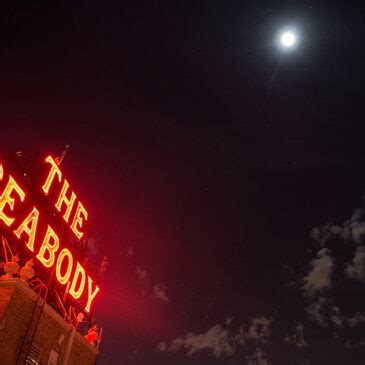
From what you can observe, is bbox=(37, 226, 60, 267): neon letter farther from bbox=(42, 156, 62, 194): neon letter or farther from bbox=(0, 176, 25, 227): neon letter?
bbox=(0, 176, 25, 227): neon letter

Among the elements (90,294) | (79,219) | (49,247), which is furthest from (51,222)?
(90,294)

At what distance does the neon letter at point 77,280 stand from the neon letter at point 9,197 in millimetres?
5097

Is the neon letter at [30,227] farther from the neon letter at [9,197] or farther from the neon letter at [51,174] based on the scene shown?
the neon letter at [51,174]

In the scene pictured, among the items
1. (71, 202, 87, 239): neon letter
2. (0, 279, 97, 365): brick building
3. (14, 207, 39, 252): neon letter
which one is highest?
(71, 202, 87, 239): neon letter

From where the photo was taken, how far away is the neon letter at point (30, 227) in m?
13.9

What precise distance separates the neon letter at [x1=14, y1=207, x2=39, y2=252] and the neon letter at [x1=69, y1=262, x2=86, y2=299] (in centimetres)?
368

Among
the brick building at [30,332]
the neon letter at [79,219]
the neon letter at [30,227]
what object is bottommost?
the brick building at [30,332]

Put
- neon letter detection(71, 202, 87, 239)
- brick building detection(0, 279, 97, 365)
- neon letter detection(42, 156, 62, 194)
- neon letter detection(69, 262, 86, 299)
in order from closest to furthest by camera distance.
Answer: brick building detection(0, 279, 97, 365) < neon letter detection(42, 156, 62, 194) < neon letter detection(69, 262, 86, 299) < neon letter detection(71, 202, 87, 239)

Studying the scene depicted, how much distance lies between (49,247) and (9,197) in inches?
120

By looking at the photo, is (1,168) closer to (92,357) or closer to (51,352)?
(51,352)

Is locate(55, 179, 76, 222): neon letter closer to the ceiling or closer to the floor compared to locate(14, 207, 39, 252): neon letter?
closer to the ceiling

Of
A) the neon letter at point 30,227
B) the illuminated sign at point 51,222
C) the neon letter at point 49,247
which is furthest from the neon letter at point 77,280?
the neon letter at point 30,227

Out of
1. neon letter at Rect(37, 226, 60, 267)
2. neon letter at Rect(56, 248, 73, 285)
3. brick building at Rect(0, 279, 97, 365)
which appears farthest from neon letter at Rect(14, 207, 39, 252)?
neon letter at Rect(56, 248, 73, 285)

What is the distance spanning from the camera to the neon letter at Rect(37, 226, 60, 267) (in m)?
14.9
